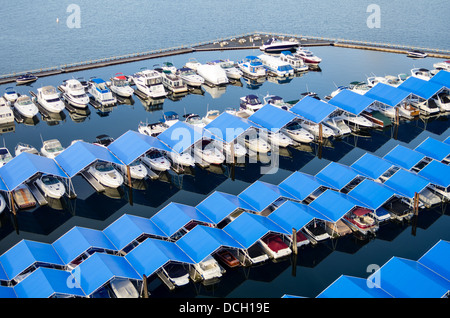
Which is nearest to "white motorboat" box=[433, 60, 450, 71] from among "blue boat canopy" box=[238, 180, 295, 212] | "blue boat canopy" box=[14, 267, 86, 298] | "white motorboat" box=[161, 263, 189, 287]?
"blue boat canopy" box=[238, 180, 295, 212]

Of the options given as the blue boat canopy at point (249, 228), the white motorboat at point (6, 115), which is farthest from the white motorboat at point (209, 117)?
the white motorboat at point (6, 115)

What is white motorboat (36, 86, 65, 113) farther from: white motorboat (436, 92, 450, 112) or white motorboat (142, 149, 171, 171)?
white motorboat (436, 92, 450, 112)

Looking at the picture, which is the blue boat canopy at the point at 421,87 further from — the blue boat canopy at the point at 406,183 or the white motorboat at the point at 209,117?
the white motorboat at the point at 209,117

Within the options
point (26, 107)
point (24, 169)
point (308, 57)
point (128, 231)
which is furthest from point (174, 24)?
point (128, 231)
